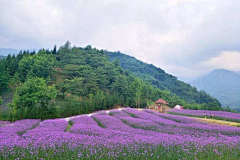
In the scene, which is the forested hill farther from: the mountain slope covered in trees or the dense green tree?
→ the dense green tree

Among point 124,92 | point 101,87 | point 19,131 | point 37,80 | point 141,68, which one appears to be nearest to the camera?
point 19,131

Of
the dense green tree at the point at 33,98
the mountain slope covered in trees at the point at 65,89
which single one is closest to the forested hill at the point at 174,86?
the mountain slope covered in trees at the point at 65,89

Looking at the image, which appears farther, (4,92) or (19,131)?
(4,92)

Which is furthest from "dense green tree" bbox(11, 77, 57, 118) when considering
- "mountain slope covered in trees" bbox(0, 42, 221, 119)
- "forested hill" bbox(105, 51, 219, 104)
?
"forested hill" bbox(105, 51, 219, 104)

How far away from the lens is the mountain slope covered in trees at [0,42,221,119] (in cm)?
2084

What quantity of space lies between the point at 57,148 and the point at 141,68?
127244 millimetres

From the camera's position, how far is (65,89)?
4128cm

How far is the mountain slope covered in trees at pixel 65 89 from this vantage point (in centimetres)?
2084

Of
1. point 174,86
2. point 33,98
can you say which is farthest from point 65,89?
point 174,86

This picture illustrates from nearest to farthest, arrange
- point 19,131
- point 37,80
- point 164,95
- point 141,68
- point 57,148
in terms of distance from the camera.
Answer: point 57,148
point 19,131
point 37,80
point 164,95
point 141,68

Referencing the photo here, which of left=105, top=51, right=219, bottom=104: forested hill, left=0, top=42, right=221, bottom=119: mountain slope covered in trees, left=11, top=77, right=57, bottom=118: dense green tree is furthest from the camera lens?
left=105, top=51, right=219, bottom=104: forested hill

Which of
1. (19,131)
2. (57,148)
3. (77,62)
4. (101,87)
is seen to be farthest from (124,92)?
(57,148)

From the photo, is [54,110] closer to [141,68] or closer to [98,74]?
[98,74]

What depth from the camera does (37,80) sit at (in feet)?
72.7
